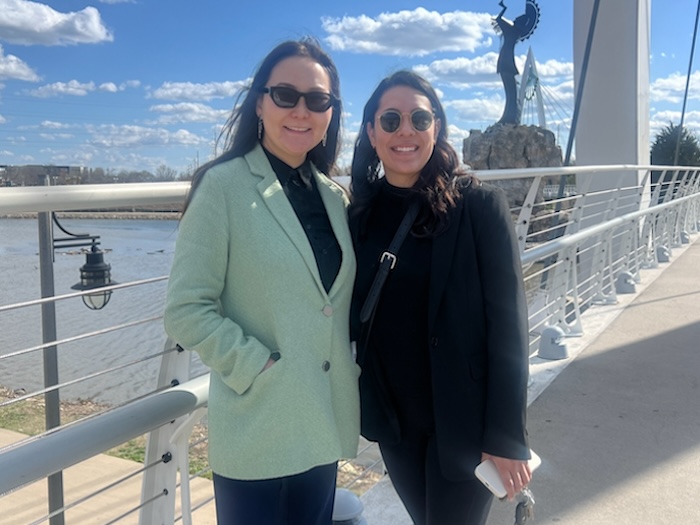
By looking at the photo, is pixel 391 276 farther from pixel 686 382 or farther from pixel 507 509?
pixel 686 382

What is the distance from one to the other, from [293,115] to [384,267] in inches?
16.2

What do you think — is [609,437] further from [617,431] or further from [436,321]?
[436,321]

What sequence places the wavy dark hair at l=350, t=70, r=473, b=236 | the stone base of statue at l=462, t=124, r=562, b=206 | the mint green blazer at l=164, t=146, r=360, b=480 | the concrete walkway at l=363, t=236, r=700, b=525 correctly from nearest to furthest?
the mint green blazer at l=164, t=146, r=360, b=480 → the wavy dark hair at l=350, t=70, r=473, b=236 → the concrete walkway at l=363, t=236, r=700, b=525 → the stone base of statue at l=462, t=124, r=562, b=206

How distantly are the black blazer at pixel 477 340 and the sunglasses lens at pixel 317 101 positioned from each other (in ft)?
1.28

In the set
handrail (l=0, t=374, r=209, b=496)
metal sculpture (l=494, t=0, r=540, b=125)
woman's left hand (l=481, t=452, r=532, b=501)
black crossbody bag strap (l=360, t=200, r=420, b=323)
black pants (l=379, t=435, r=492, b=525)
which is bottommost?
black pants (l=379, t=435, r=492, b=525)

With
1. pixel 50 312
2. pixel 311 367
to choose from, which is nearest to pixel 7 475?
pixel 50 312

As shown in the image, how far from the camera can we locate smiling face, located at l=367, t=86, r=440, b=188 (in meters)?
1.62

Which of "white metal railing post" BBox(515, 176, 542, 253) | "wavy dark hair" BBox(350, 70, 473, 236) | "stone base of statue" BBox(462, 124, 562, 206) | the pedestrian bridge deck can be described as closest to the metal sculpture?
"stone base of statue" BBox(462, 124, 562, 206)

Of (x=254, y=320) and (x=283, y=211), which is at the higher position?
(x=283, y=211)

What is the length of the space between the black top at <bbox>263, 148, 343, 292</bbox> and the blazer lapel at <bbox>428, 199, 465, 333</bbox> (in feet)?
0.73

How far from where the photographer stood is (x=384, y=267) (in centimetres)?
153

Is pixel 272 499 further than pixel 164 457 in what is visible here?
No

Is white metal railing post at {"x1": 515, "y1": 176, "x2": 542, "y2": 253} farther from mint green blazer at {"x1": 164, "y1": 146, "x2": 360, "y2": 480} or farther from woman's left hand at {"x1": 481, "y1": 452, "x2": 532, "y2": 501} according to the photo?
mint green blazer at {"x1": 164, "y1": 146, "x2": 360, "y2": 480}

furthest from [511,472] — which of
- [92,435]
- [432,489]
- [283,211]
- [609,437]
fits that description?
[609,437]
